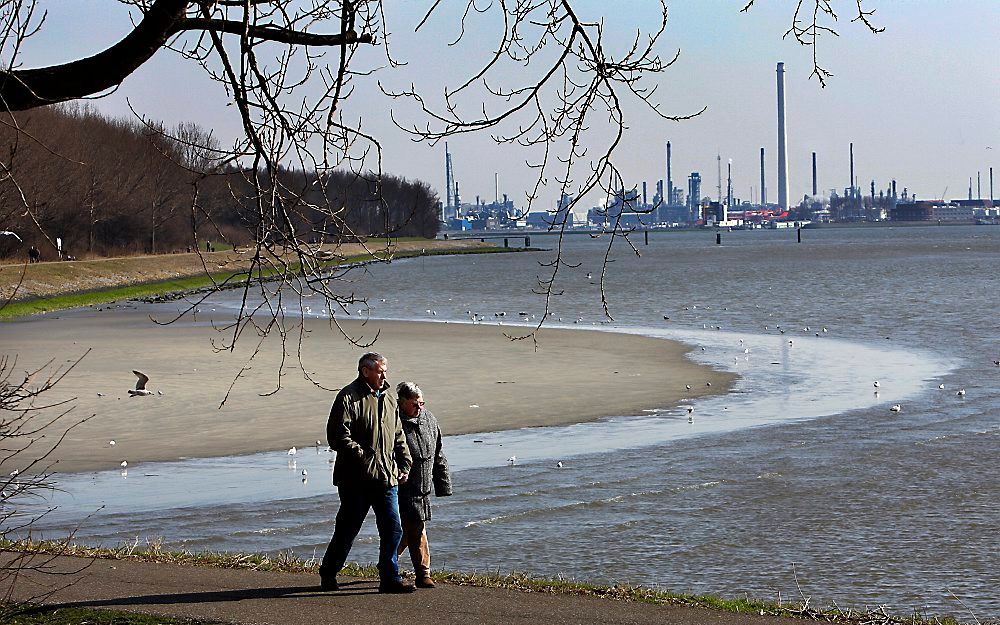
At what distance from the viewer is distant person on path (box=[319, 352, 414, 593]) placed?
10.0 m

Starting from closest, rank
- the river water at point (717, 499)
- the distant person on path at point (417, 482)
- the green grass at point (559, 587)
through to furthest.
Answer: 1. the green grass at point (559, 587)
2. the distant person on path at point (417, 482)
3. the river water at point (717, 499)

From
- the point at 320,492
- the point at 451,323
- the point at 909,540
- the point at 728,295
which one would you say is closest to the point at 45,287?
the point at 451,323

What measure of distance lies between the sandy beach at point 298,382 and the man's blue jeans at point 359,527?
436 centimetres

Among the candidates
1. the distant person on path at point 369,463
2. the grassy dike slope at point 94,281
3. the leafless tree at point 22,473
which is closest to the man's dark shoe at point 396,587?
the distant person on path at point 369,463

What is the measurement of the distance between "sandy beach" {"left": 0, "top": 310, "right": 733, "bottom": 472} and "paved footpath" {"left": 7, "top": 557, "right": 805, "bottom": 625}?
4.25 m

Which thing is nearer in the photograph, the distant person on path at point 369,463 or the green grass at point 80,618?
the green grass at point 80,618

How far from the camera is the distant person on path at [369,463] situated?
1001 cm

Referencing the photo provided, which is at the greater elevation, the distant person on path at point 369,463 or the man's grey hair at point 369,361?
the man's grey hair at point 369,361

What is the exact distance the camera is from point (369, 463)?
1003 centimetres

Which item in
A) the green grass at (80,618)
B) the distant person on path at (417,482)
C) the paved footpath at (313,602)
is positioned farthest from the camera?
the distant person on path at (417,482)

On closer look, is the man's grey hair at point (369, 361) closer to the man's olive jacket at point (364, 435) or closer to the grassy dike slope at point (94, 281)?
the man's olive jacket at point (364, 435)

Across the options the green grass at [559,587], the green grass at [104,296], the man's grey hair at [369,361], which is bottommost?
the green grass at [104,296]

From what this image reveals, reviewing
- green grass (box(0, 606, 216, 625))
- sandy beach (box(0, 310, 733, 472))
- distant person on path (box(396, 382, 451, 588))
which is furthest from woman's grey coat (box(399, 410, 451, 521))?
sandy beach (box(0, 310, 733, 472))

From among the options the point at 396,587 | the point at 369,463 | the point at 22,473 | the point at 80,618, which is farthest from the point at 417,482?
the point at 22,473
